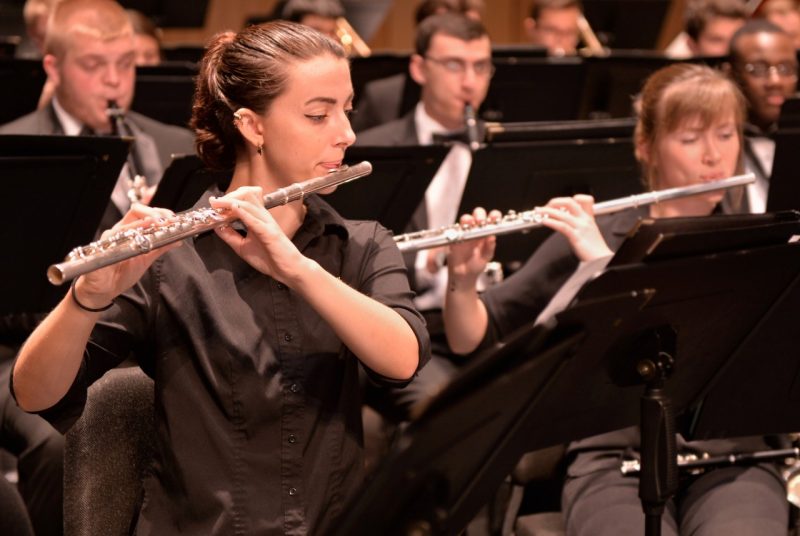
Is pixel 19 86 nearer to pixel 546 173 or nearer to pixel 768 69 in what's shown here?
pixel 546 173

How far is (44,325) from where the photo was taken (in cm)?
157

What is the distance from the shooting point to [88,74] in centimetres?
335

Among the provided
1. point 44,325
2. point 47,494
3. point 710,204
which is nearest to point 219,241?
point 44,325

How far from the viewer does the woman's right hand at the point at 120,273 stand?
5.07ft

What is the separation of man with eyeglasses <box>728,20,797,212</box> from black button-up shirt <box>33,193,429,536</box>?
2368mm

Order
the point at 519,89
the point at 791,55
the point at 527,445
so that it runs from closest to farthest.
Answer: the point at 527,445 < the point at 791,55 < the point at 519,89

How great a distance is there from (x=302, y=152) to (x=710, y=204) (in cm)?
117

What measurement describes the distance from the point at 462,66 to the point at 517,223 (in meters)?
1.71

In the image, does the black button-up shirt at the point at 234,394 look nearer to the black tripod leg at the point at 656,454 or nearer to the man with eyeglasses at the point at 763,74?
the black tripod leg at the point at 656,454

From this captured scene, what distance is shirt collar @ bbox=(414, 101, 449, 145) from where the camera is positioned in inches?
155

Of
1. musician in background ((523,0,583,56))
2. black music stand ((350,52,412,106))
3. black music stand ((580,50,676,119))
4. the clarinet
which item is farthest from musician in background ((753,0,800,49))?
the clarinet

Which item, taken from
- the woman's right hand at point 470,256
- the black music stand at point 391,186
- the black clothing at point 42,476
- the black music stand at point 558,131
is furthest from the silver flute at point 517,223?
the black clothing at point 42,476

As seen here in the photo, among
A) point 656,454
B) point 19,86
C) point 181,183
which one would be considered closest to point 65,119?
point 19,86

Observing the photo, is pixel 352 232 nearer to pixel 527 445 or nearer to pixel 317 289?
pixel 317 289
